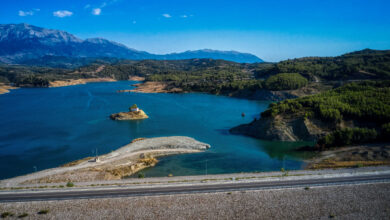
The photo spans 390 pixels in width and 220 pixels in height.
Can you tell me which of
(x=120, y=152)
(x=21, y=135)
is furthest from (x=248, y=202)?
(x=21, y=135)

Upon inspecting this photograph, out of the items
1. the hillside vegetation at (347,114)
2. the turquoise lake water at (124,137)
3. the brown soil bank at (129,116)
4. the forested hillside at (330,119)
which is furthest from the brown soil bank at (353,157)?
the brown soil bank at (129,116)

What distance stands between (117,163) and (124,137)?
16061 millimetres

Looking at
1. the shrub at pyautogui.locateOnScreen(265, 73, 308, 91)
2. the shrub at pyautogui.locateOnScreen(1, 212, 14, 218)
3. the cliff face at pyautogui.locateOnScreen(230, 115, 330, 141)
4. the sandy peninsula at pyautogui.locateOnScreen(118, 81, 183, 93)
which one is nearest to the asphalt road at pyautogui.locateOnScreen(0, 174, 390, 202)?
the shrub at pyautogui.locateOnScreen(1, 212, 14, 218)

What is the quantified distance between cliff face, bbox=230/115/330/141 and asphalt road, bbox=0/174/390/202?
19198 mm

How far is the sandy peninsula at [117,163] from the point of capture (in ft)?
89.5

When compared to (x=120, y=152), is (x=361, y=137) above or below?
above

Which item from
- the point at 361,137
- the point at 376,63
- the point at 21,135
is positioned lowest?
the point at 21,135

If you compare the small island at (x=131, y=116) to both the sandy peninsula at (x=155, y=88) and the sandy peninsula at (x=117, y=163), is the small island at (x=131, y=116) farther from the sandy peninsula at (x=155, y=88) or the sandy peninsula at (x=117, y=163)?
the sandy peninsula at (x=155, y=88)

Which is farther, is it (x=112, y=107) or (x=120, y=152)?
(x=112, y=107)

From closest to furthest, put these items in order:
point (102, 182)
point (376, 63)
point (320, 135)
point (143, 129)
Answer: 1. point (102, 182)
2. point (320, 135)
3. point (143, 129)
4. point (376, 63)

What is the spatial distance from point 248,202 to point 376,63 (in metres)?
117

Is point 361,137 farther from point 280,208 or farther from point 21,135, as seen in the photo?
point 21,135

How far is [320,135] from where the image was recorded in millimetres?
43250

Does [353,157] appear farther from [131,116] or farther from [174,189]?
[131,116]
